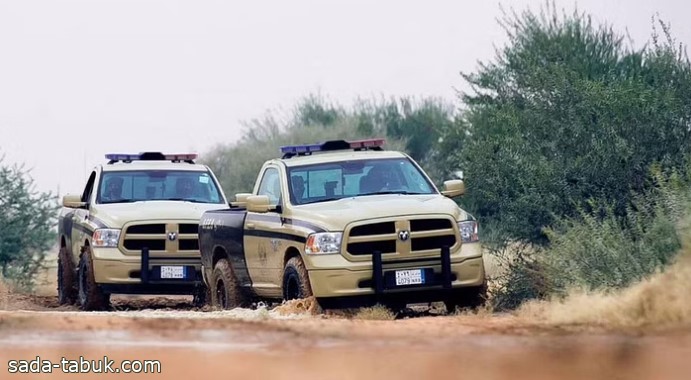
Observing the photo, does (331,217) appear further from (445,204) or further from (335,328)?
(335,328)

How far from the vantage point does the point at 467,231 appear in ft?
54.6

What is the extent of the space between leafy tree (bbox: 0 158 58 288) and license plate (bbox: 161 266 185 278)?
1562cm

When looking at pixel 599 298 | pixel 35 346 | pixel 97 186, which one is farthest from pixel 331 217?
pixel 97 186

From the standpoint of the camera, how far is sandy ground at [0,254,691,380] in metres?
10.5

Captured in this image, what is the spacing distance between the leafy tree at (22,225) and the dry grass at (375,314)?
21140mm

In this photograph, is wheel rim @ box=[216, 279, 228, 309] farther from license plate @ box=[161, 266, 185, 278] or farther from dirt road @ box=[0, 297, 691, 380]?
dirt road @ box=[0, 297, 691, 380]

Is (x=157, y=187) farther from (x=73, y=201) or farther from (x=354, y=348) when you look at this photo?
(x=354, y=348)

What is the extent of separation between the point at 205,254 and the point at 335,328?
7499mm

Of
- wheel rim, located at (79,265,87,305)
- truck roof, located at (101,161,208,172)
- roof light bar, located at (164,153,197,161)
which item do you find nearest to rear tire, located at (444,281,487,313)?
wheel rim, located at (79,265,87,305)

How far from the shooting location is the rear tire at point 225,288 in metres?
18.8

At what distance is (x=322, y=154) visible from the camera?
18.5m

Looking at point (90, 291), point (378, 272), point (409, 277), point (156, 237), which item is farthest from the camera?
point (90, 291)

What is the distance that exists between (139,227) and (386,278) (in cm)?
577

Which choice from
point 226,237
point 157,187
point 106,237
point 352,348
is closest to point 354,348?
point 352,348
